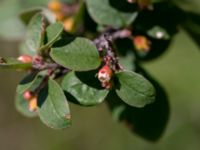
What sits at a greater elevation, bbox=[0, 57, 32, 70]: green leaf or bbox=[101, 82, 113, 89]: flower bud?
bbox=[0, 57, 32, 70]: green leaf

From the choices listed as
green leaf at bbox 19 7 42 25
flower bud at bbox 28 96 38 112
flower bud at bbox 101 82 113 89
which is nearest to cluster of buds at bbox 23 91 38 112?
flower bud at bbox 28 96 38 112

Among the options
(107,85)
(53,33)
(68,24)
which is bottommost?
(68,24)

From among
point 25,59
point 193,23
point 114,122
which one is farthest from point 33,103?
point 114,122

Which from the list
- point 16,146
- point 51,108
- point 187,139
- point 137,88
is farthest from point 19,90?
point 16,146

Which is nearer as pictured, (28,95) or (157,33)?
(28,95)

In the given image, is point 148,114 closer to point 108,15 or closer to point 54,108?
point 108,15

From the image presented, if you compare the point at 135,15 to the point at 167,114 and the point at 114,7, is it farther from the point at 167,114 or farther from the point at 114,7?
the point at 167,114

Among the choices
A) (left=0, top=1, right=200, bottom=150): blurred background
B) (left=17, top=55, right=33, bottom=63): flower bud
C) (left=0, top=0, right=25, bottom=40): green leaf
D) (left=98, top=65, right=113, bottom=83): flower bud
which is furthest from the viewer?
(left=0, top=1, right=200, bottom=150): blurred background

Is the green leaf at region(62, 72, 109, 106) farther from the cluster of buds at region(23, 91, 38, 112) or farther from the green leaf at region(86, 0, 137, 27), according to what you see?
the green leaf at region(86, 0, 137, 27)
